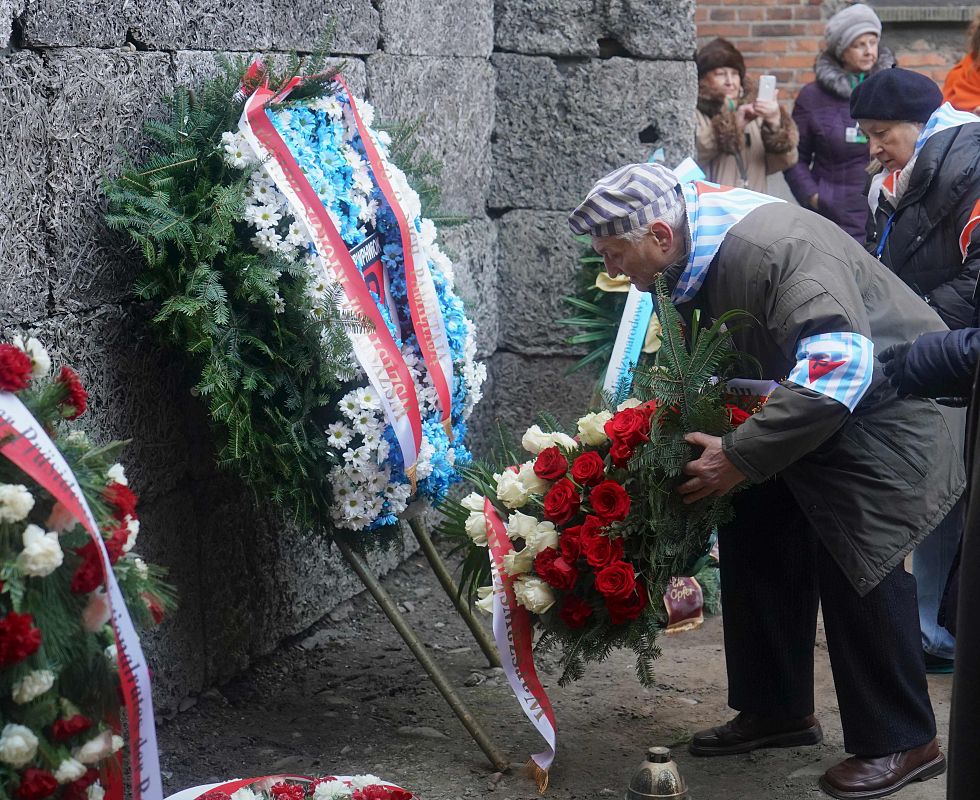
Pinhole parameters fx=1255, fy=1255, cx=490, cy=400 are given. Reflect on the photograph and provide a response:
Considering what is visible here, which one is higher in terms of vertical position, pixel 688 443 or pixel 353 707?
pixel 688 443

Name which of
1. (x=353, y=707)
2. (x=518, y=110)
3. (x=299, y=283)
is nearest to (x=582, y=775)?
(x=353, y=707)

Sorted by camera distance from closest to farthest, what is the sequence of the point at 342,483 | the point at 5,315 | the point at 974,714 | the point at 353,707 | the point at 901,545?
the point at 974,714 < the point at 5,315 < the point at 901,545 < the point at 342,483 < the point at 353,707

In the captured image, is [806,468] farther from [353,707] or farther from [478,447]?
[478,447]

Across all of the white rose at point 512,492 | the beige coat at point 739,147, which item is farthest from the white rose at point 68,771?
the beige coat at point 739,147

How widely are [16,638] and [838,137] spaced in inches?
215

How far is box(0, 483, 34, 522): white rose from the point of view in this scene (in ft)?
6.48

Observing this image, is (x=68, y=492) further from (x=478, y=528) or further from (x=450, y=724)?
(x=450, y=724)

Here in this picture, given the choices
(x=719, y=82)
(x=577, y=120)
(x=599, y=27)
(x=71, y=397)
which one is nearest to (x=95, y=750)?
(x=71, y=397)

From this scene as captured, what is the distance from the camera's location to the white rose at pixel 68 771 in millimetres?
2012

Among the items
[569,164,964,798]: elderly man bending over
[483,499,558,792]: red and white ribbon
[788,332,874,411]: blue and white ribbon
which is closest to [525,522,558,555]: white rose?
[483,499,558,792]: red and white ribbon

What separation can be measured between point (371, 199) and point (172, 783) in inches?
64.1

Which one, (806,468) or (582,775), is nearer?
(806,468)

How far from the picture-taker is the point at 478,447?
5.56 m

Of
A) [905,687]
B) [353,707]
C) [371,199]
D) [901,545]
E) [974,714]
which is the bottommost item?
[353,707]
